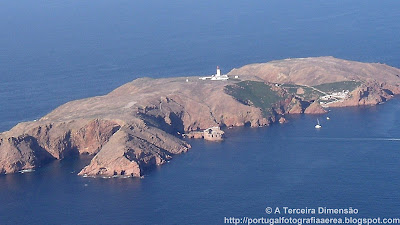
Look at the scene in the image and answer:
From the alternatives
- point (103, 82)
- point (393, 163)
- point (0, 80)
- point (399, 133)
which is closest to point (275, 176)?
point (393, 163)

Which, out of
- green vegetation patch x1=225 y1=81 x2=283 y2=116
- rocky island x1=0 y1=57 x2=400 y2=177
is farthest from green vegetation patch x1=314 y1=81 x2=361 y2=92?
green vegetation patch x1=225 y1=81 x2=283 y2=116

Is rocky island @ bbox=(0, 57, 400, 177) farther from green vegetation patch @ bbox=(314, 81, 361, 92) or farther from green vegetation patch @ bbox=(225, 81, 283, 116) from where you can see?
green vegetation patch @ bbox=(225, 81, 283, 116)

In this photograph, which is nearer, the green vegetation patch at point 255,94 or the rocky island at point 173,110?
the rocky island at point 173,110

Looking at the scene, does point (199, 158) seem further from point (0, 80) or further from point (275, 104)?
point (0, 80)

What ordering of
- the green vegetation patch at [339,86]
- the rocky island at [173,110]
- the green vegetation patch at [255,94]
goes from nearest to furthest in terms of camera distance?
the rocky island at [173,110], the green vegetation patch at [255,94], the green vegetation patch at [339,86]

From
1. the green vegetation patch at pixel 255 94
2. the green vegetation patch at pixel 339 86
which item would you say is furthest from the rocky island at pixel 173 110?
the green vegetation patch at pixel 255 94

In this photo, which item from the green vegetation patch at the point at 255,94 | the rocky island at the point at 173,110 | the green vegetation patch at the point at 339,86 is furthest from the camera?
the green vegetation patch at the point at 339,86

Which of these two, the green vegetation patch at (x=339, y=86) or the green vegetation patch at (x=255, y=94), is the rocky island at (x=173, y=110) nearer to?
the green vegetation patch at (x=339, y=86)
